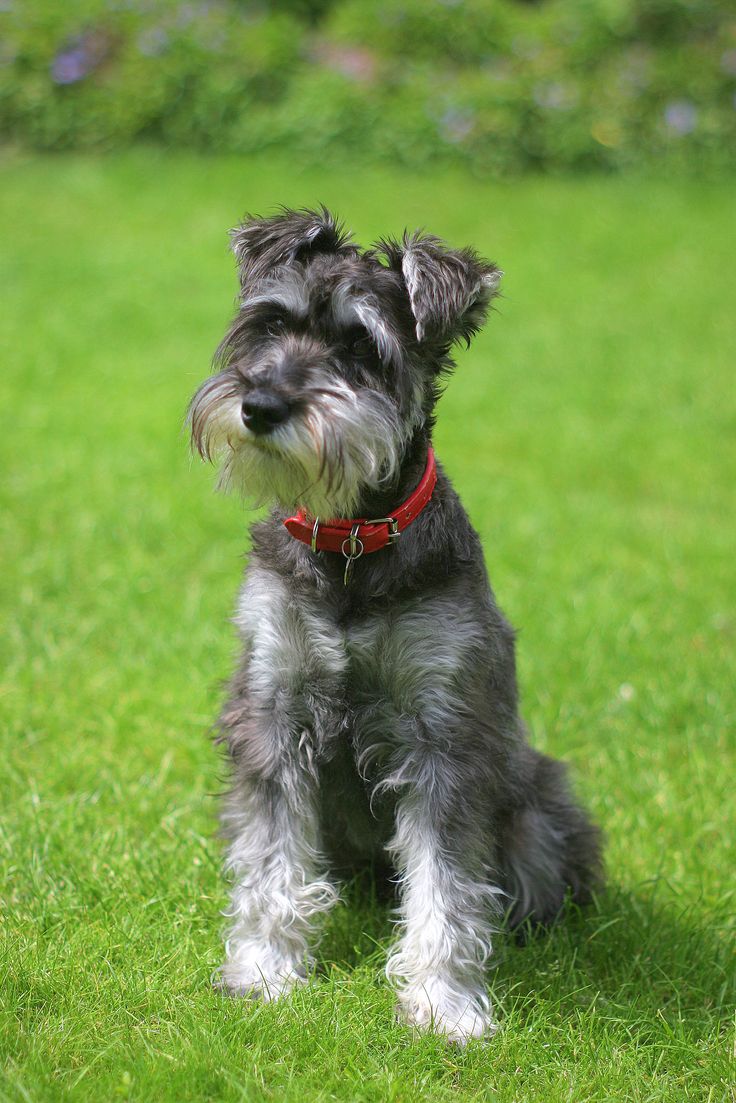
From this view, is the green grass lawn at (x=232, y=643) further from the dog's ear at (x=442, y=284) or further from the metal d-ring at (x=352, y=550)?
the metal d-ring at (x=352, y=550)

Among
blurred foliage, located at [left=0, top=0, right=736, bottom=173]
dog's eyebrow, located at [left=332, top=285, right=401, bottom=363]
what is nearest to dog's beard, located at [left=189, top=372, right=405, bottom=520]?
dog's eyebrow, located at [left=332, top=285, right=401, bottom=363]

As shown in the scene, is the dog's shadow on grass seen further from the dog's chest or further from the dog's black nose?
the dog's black nose

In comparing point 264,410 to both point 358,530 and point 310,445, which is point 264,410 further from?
point 358,530

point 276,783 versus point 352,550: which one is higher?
point 352,550

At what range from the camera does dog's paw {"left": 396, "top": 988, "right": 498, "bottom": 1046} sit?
3107 mm

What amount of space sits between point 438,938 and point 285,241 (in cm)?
198

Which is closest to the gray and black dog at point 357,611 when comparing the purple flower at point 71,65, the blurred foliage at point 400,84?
the blurred foliage at point 400,84

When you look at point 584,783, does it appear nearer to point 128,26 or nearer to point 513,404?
point 513,404

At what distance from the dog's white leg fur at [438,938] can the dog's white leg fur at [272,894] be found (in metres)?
0.29

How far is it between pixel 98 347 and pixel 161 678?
467cm

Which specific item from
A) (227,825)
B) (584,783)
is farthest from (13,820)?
(584,783)

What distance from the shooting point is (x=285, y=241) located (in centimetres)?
323

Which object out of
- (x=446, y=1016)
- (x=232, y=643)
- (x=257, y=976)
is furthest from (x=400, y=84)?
(x=446, y=1016)

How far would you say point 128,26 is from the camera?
13945 millimetres
